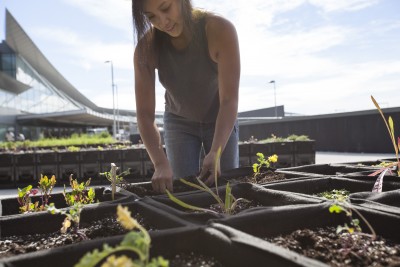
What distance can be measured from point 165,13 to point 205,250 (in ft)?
4.58

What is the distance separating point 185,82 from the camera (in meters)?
2.35

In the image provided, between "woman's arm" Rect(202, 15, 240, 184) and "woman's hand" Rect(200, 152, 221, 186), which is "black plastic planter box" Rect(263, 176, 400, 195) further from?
"woman's arm" Rect(202, 15, 240, 184)

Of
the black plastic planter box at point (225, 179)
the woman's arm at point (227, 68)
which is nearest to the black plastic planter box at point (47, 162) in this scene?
the black plastic planter box at point (225, 179)

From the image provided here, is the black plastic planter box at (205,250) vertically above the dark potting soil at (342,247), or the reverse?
the black plastic planter box at (205,250)

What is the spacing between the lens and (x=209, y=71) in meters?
2.34

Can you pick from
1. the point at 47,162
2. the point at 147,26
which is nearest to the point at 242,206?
the point at 147,26

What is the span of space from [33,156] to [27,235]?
298 inches

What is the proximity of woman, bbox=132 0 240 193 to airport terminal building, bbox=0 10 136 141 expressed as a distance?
29.1 m

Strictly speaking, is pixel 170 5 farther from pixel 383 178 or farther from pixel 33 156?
pixel 33 156

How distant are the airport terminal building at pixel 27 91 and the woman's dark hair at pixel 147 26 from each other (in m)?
29.2

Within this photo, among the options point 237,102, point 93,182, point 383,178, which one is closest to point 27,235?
point 237,102

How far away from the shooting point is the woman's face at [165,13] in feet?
6.28

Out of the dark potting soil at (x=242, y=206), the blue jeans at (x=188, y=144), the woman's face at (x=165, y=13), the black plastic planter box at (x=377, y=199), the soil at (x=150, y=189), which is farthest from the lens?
the blue jeans at (x=188, y=144)

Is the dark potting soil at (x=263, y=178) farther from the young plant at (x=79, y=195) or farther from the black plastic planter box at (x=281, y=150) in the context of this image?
the black plastic planter box at (x=281, y=150)
